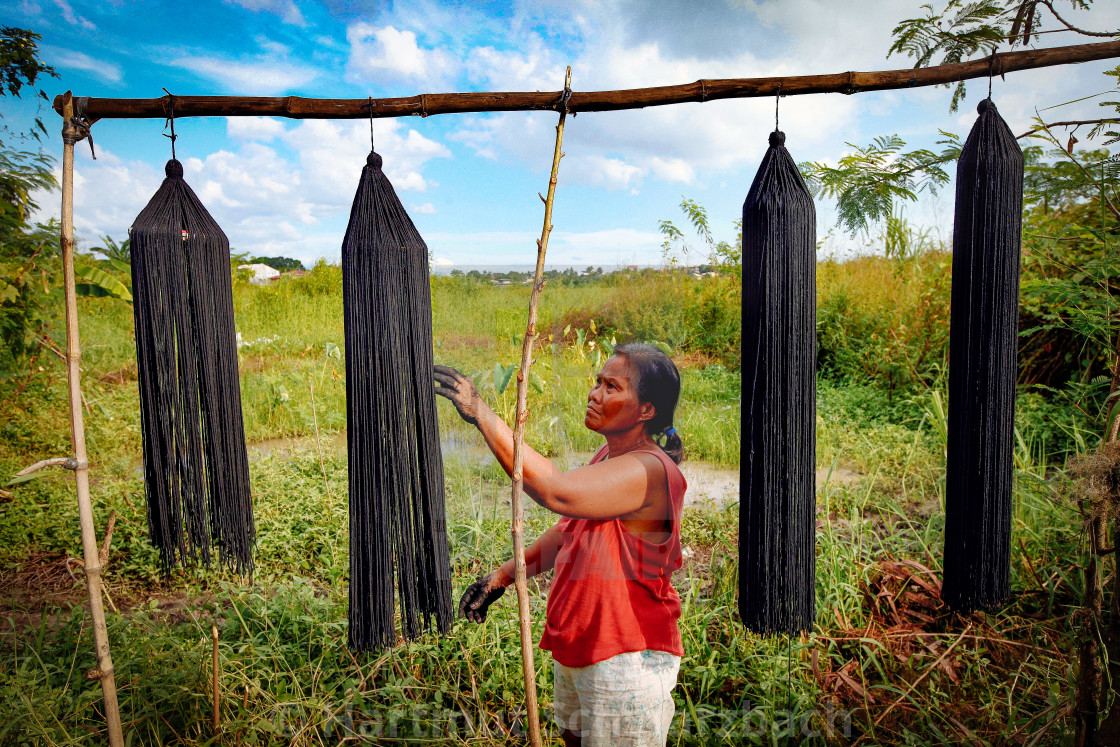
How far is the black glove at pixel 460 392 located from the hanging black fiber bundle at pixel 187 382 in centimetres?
52

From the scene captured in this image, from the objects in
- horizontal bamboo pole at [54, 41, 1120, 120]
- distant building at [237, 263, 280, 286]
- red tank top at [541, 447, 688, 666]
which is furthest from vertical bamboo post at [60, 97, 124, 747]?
distant building at [237, 263, 280, 286]

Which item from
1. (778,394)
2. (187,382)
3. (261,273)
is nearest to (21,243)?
(261,273)

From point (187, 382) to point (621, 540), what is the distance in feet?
3.56

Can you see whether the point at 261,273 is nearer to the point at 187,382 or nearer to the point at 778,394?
the point at 187,382

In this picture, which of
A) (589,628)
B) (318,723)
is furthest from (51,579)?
(589,628)

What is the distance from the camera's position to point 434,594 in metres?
1.41

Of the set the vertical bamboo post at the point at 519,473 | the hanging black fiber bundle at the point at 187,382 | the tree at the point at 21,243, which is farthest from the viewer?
the tree at the point at 21,243

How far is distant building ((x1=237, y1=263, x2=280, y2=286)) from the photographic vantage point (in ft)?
16.8

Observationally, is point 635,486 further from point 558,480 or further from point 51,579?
point 51,579

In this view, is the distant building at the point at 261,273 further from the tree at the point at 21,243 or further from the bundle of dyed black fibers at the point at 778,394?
the bundle of dyed black fibers at the point at 778,394

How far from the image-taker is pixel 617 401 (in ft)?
4.77

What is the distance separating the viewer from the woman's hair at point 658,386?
1.45 m

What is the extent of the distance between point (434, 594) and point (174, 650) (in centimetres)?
123

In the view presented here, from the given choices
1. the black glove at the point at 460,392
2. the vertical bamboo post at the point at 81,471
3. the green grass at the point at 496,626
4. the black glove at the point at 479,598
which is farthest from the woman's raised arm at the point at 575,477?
the vertical bamboo post at the point at 81,471
